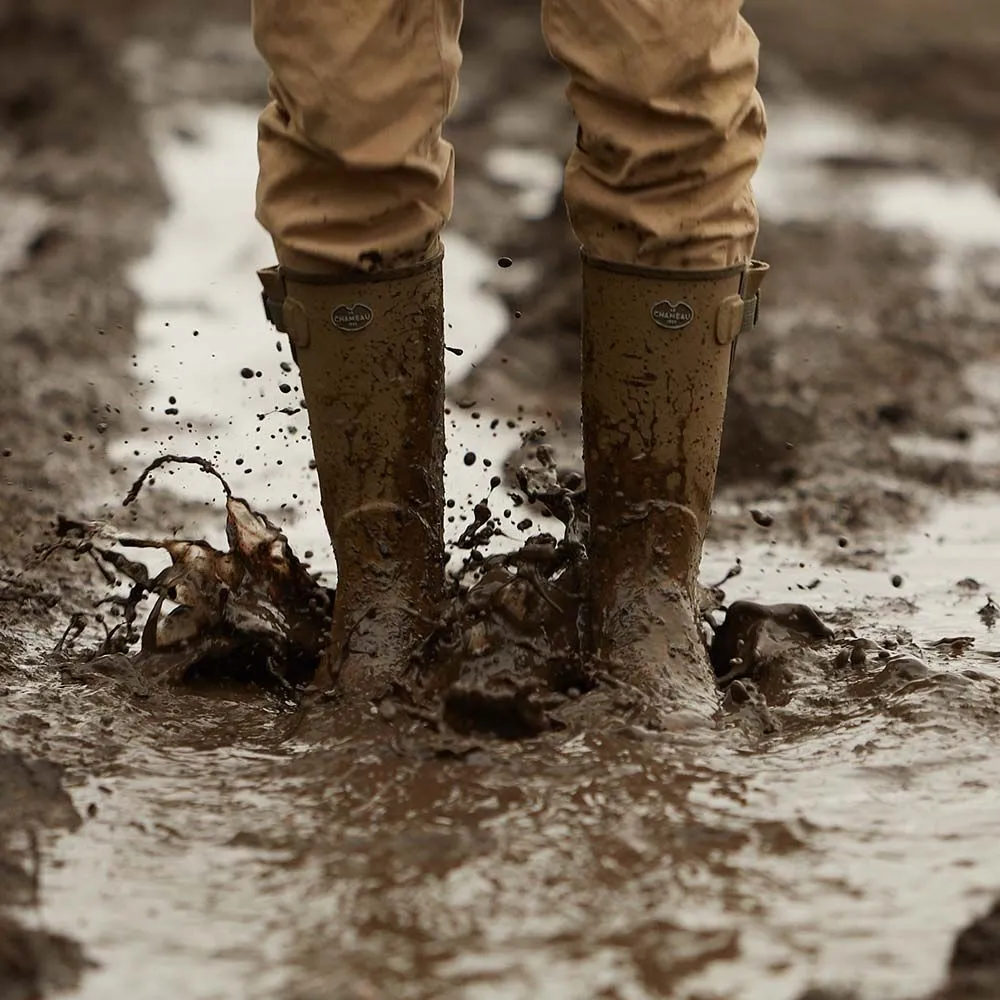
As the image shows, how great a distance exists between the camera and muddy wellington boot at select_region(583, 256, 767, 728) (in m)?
2.43

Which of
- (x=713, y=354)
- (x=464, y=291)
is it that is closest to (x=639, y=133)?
(x=713, y=354)

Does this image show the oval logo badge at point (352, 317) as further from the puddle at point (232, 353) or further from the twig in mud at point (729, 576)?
the twig in mud at point (729, 576)

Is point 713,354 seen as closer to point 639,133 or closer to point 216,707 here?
point 639,133

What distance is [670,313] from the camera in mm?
2434

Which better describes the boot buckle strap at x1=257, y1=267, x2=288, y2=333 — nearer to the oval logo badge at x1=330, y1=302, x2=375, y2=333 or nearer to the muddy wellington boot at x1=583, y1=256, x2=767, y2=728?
the oval logo badge at x1=330, y1=302, x2=375, y2=333

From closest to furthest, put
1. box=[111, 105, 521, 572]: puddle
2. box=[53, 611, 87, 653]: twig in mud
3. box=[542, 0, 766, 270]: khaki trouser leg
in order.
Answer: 1. box=[542, 0, 766, 270]: khaki trouser leg
2. box=[53, 611, 87, 653]: twig in mud
3. box=[111, 105, 521, 572]: puddle

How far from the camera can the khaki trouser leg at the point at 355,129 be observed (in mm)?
2312

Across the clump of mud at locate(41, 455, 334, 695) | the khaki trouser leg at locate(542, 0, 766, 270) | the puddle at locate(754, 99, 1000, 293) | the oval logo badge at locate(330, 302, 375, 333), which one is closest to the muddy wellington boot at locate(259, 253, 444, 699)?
the oval logo badge at locate(330, 302, 375, 333)

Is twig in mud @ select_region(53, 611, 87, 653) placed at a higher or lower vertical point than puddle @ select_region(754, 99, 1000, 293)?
lower

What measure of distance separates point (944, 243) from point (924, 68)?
8.81 ft

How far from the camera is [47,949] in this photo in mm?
1737

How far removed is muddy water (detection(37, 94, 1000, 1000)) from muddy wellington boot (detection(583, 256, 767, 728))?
194 millimetres

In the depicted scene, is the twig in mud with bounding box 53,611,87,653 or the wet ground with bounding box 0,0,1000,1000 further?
the twig in mud with bounding box 53,611,87,653

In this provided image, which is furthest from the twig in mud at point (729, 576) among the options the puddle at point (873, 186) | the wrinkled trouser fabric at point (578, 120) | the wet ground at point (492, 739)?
the puddle at point (873, 186)
